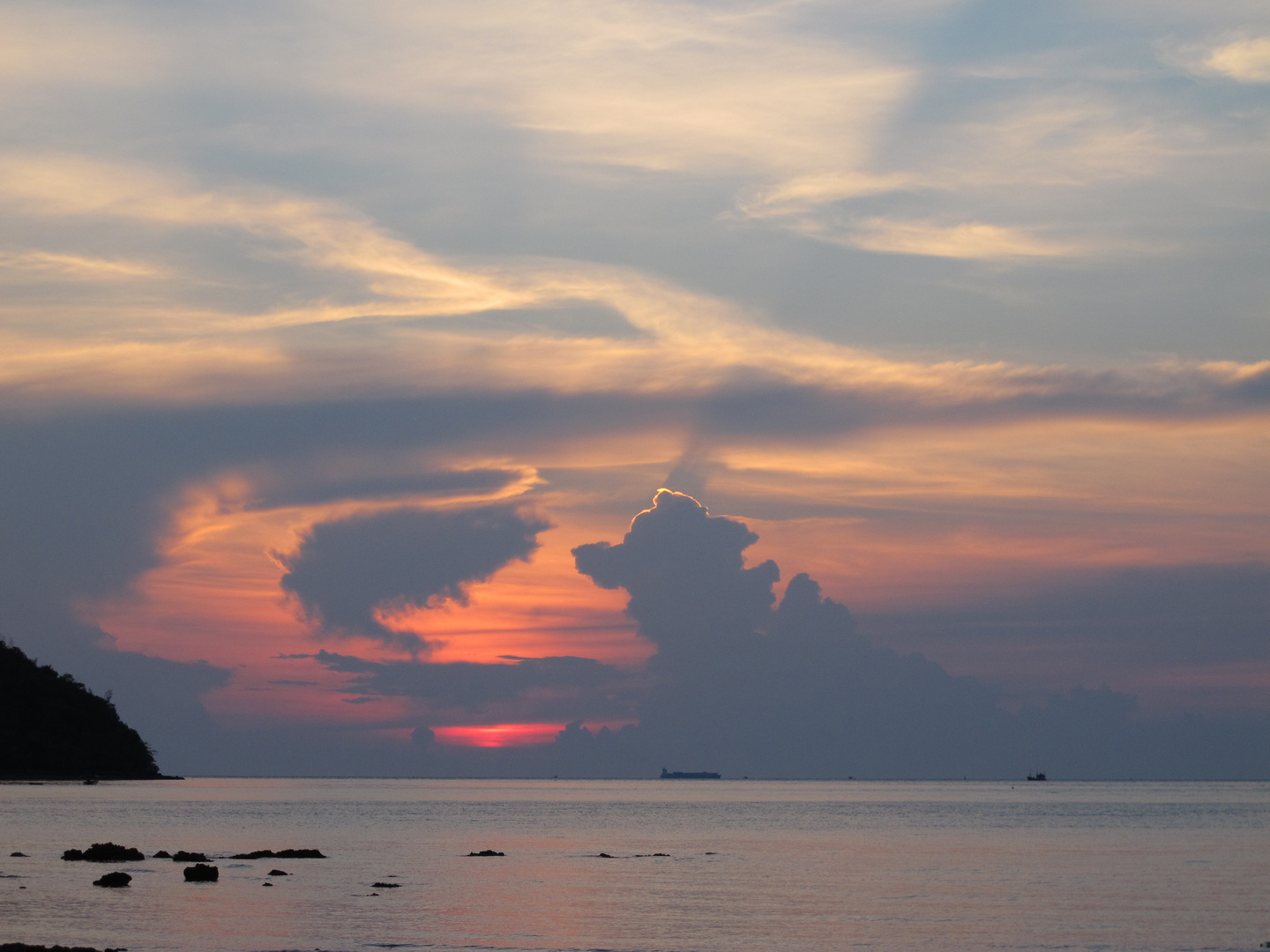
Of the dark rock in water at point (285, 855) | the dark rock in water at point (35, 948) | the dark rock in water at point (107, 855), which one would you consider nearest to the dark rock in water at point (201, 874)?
the dark rock in water at point (107, 855)

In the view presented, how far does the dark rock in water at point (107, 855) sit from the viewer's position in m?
102

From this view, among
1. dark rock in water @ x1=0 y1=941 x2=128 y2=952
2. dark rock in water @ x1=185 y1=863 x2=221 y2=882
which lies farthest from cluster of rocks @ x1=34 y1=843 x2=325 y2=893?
dark rock in water @ x1=0 y1=941 x2=128 y2=952

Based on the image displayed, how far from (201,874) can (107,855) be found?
59.8ft

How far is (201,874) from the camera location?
8969cm

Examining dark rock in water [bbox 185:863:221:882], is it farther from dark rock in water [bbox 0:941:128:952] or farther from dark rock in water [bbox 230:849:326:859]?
dark rock in water [bbox 0:941:128:952]

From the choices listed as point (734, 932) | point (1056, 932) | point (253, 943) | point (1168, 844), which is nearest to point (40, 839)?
point (253, 943)

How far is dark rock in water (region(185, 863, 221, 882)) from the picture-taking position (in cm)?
8869

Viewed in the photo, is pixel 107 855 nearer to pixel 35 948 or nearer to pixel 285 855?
pixel 285 855

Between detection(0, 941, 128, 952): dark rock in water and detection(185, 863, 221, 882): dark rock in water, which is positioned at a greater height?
detection(0, 941, 128, 952): dark rock in water

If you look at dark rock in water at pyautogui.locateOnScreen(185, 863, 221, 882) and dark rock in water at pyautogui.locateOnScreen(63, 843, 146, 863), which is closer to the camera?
dark rock in water at pyautogui.locateOnScreen(185, 863, 221, 882)

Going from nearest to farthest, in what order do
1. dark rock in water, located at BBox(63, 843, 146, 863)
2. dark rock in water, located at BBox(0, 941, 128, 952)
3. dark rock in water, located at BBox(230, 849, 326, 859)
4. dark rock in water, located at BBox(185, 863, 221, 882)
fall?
dark rock in water, located at BBox(0, 941, 128, 952), dark rock in water, located at BBox(185, 863, 221, 882), dark rock in water, located at BBox(63, 843, 146, 863), dark rock in water, located at BBox(230, 849, 326, 859)

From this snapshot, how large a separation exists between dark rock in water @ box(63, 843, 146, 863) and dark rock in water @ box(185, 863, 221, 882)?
1251 centimetres

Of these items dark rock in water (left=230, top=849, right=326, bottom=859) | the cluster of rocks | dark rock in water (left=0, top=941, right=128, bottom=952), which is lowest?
dark rock in water (left=230, top=849, right=326, bottom=859)

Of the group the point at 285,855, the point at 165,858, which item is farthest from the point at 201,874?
the point at 285,855
